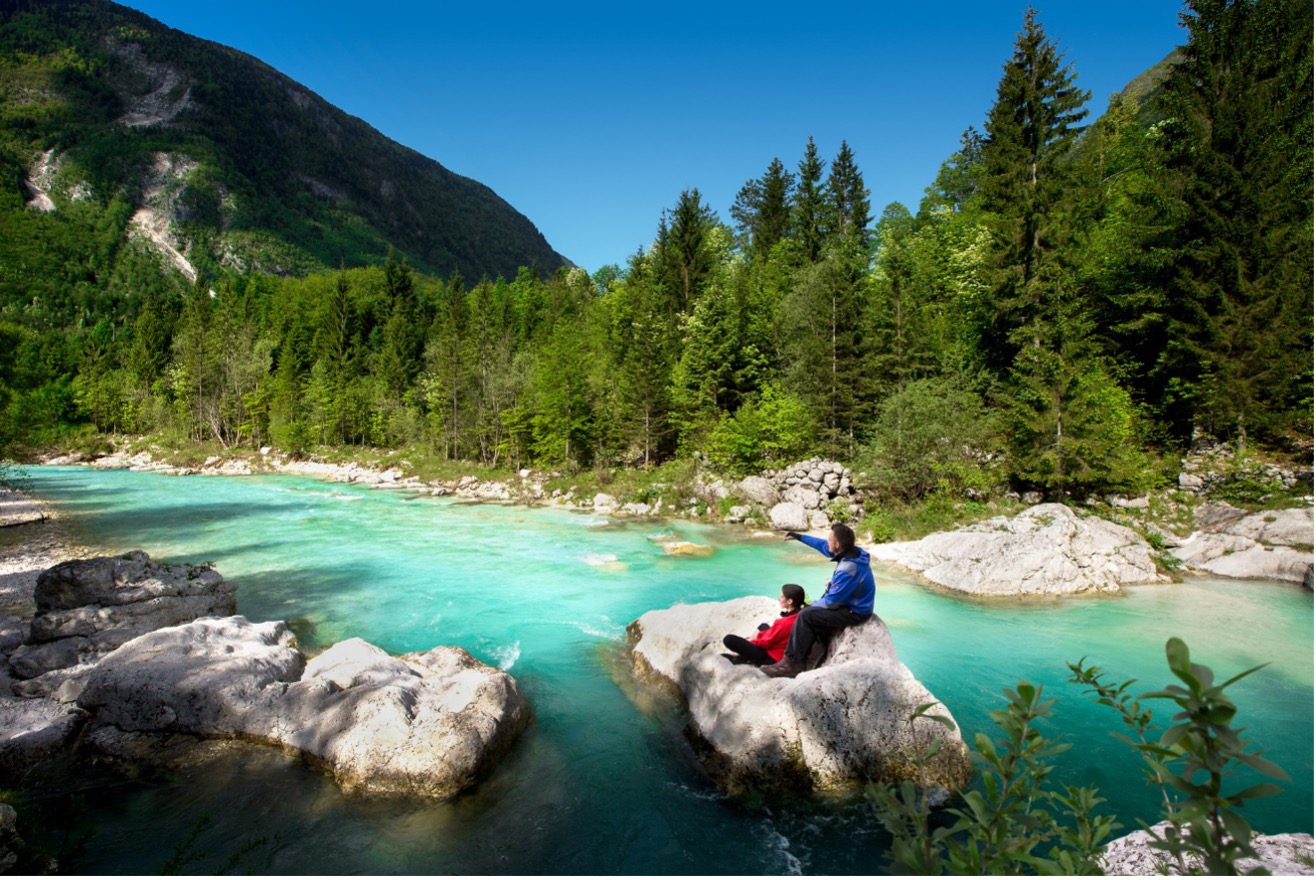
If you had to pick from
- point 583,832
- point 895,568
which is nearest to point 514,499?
point 895,568

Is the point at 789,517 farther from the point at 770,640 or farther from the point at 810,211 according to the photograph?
the point at 810,211

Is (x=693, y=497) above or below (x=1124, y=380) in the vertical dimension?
below

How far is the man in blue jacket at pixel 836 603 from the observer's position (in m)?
6.48

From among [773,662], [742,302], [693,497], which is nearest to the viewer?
[773,662]

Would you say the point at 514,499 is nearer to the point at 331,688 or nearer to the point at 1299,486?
the point at 331,688

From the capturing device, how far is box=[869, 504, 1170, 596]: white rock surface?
12531 mm

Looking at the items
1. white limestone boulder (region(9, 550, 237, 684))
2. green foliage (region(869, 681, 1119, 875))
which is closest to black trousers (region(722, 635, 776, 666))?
green foliage (region(869, 681, 1119, 875))

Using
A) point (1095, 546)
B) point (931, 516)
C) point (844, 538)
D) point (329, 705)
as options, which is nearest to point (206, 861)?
point (329, 705)

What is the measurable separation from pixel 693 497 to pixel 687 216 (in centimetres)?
2219

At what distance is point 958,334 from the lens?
26844 mm

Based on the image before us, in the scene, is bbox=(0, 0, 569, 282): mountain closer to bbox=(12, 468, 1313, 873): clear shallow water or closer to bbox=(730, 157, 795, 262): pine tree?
bbox=(730, 157, 795, 262): pine tree

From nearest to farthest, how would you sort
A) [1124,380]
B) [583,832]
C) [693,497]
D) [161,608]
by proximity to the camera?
[583,832], [161,608], [1124,380], [693,497]

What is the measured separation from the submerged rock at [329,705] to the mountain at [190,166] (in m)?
114

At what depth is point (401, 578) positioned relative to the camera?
13711 millimetres
